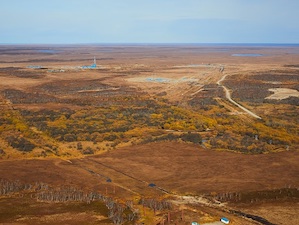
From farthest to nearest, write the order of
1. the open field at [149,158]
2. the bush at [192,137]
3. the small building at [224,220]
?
1. the bush at [192,137]
2. the open field at [149,158]
3. the small building at [224,220]

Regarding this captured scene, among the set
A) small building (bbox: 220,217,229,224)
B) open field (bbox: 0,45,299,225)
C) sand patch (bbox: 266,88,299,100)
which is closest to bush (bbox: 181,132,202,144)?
open field (bbox: 0,45,299,225)

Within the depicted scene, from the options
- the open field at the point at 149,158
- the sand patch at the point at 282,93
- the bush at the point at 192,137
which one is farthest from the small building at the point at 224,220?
the sand patch at the point at 282,93

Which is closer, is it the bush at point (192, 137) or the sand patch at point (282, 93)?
the bush at point (192, 137)

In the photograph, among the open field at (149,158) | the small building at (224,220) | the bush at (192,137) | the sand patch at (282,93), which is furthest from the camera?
the sand patch at (282,93)

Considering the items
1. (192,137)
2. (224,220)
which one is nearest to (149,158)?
(192,137)

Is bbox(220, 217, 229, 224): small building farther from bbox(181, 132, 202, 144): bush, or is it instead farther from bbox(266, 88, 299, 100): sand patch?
bbox(266, 88, 299, 100): sand patch

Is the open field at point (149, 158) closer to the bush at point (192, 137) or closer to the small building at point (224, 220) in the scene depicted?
the bush at point (192, 137)

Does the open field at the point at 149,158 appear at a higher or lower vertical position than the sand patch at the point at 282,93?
lower

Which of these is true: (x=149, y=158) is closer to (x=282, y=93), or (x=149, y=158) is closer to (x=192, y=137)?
(x=192, y=137)
